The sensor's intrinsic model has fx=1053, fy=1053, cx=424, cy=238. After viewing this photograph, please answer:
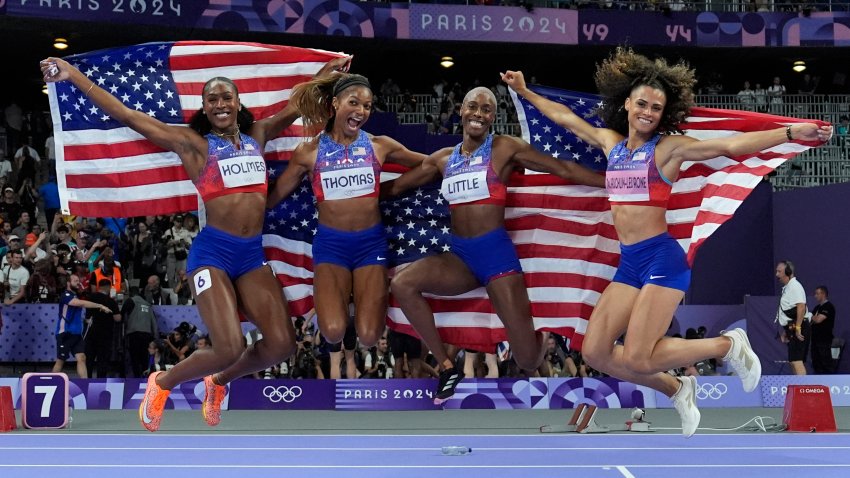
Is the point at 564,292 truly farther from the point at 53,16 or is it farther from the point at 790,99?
the point at 790,99

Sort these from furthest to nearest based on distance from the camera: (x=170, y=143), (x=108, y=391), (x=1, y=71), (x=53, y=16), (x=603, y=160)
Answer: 1. (x=1, y=71)
2. (x=53, y=16)
3. (x=108, y=391)
4. (x=603, y=160)
5. (x=170, y=143)

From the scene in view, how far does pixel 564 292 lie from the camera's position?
32.8ft

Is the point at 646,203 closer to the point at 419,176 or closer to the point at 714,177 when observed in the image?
the point at 714,177

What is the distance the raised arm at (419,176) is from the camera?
9500 millimetres

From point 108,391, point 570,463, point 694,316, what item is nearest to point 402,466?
point 570,463

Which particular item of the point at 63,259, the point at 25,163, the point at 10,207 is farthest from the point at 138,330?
the point at 25,163

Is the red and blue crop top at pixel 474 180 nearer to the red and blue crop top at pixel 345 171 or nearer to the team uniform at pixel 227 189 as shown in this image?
the red and blue crop top at pixel 345 171

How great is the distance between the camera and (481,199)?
9211 mm

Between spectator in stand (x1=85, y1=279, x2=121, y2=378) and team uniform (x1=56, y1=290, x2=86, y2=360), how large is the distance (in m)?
0.17

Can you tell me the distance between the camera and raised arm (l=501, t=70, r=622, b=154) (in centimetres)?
904

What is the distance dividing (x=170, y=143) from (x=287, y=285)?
1.85 metres

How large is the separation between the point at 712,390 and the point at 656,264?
7.90 metres

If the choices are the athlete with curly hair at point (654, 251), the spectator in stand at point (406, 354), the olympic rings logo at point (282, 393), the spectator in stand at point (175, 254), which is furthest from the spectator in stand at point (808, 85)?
the athlete with curly hair at point (654, 251)

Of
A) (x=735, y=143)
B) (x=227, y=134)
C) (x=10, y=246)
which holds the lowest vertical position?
(x=10, y=246)
